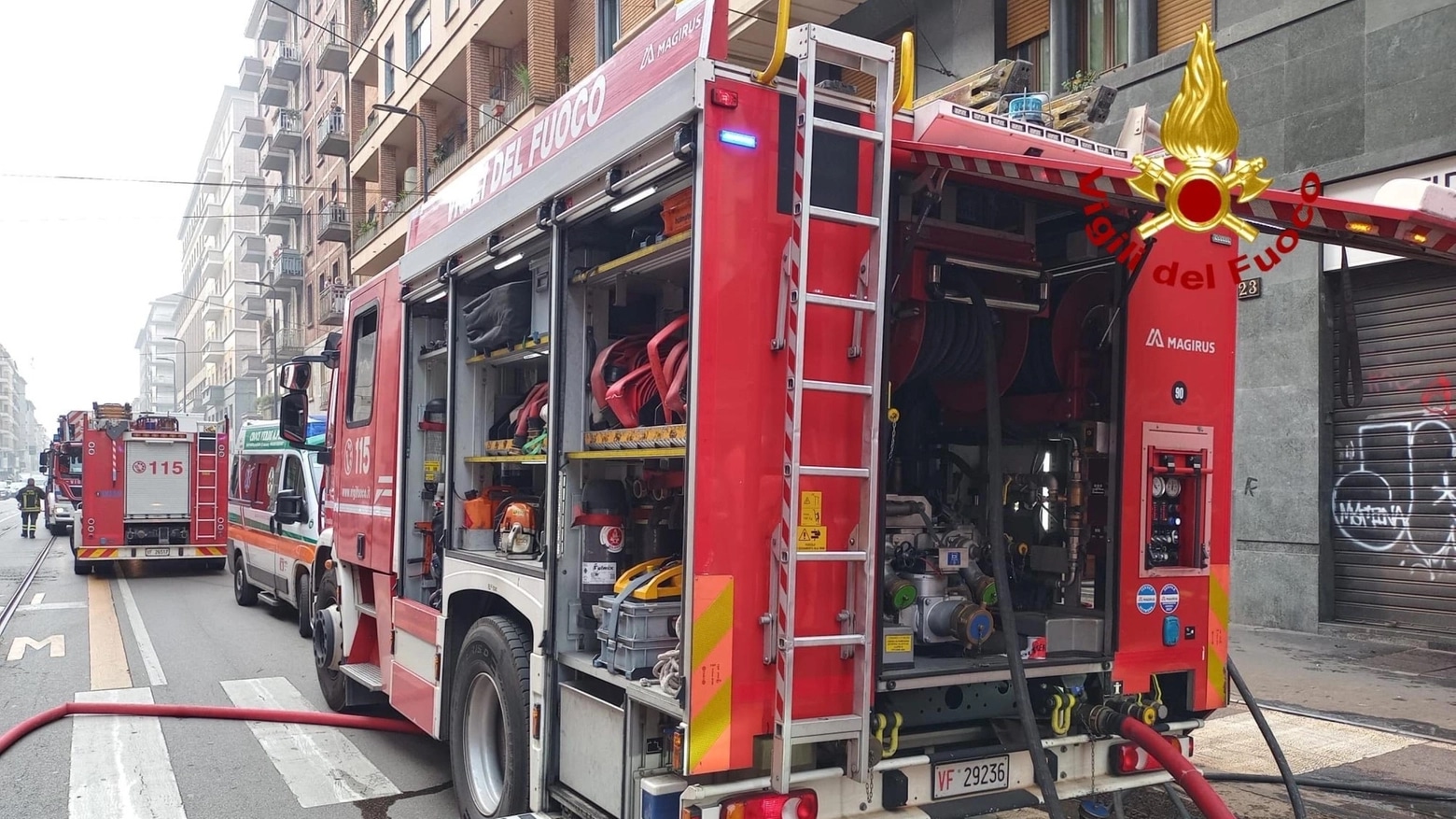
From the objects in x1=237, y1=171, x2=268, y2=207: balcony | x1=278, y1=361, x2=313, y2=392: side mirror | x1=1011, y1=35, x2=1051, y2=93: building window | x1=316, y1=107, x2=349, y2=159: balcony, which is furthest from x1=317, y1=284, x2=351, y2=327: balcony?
x1=278, y1=361, x2=313, y2=392: side mirror

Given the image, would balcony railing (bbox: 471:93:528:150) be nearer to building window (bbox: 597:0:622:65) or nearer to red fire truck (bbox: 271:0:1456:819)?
building window (bbox: 597:0:622:65)

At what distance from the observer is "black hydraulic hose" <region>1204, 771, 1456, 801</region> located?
5273 mm

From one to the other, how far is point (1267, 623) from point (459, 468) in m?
9.31

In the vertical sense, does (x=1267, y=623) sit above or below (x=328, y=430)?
below

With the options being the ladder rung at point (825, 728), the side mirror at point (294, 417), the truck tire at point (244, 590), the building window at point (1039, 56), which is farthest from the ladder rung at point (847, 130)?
the truck tire at point (244, 590)

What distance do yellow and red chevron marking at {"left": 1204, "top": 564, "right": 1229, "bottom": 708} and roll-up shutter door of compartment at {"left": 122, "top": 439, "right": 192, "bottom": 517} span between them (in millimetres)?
17761

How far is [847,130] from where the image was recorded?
3.45 metres

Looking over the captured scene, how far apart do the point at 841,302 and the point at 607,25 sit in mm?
20931

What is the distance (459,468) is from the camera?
5598 millimetres

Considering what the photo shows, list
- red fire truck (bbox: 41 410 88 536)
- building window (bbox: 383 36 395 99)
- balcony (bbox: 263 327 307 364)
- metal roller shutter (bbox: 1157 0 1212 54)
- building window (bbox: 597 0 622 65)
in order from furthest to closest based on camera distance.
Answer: balcony (bbox: 263 327 307 364) → building window (bbox: 383 36 395 99) → red fire truck (bbox: 41 410 88 536) → building window (bbox: 597 0 622 65) → metal roller shutter (bbox: 1157 0 1212 54)

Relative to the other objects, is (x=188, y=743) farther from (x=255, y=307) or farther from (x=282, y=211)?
(x=255, y=307)

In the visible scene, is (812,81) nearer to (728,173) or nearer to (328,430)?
(728,173)

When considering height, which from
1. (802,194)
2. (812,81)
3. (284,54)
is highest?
(284,54)

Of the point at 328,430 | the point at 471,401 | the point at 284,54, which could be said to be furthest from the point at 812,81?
the point at 284,54
